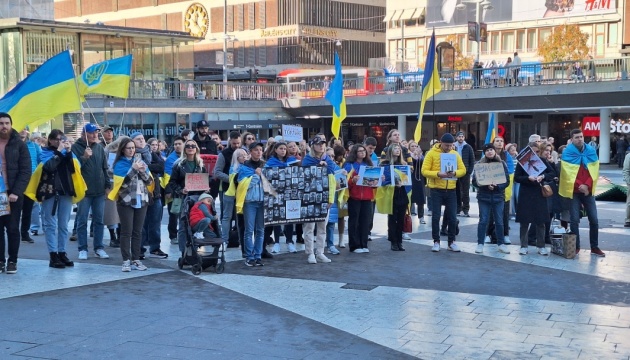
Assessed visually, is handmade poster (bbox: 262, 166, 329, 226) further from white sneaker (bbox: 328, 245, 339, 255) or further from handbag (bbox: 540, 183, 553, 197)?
handbag (bbox: 540, 183, 553, 197)

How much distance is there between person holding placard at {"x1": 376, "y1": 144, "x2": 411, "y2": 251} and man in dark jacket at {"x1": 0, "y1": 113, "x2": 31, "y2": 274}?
529 cm

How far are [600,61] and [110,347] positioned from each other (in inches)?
1282

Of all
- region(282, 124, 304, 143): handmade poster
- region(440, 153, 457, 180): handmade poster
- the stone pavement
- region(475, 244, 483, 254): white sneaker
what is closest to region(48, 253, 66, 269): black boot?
the stone pavement

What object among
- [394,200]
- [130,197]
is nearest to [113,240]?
[130,197]

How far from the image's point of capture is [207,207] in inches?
416

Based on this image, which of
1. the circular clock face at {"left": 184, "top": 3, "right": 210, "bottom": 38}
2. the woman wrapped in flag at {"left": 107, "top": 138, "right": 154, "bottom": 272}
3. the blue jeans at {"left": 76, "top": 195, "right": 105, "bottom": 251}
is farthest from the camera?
the circular clock face at {"left": 184, "top": 3, "right": 210, "bottom": 38}

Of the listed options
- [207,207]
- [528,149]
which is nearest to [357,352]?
[207,207]

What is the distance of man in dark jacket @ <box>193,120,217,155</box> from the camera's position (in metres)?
13.9

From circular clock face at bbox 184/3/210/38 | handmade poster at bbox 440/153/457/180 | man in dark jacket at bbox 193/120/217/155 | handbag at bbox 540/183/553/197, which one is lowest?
handbag at bbox 540/183/553/197

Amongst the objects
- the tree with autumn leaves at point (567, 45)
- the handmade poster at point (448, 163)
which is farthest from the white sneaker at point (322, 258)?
the tree with autumn leaves at point (567, 45)

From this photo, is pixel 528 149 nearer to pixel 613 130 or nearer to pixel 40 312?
pixel 40 312

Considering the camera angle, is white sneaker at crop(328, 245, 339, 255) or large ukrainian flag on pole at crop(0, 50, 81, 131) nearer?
large ukrainian flag on pole at crop(0, 50, 81, 131)

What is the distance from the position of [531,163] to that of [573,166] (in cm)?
62

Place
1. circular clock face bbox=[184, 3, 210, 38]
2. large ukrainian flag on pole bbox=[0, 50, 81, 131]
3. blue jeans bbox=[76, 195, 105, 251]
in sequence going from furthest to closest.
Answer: circular clock face bbox=[184, 3, 210, 38], blue jeans bbox=[76, 195, 105, 251], large ukrainian flag on pole bbox=[0, 50, 81, 131]
